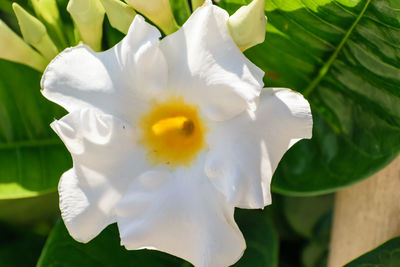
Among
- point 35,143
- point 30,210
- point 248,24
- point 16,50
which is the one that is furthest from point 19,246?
point 248,24

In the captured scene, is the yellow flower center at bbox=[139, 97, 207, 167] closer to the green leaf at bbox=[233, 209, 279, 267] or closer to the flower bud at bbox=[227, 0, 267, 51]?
the flower bud at bbox=[227, 0, 267, 51]

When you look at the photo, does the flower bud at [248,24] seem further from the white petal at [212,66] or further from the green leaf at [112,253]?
the green leaf at [112,253]

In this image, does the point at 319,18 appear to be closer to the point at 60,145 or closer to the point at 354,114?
the point at 354,114

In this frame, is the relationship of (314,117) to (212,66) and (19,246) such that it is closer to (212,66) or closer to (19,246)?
(212,66)

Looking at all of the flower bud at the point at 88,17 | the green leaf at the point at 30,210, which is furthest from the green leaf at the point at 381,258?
the green leaf at the point at 30,210

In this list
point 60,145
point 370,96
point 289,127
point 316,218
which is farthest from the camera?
point 316,218

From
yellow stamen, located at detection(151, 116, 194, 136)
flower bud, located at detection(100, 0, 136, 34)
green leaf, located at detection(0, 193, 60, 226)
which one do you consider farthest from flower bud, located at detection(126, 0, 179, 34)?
green leaf, located at detection(0, 193, 60, 226)

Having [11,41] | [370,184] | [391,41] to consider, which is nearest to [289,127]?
[391,41]

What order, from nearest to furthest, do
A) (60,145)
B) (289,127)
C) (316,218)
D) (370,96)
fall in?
(289,127) < (370,96) < (60,145) < (316,218)
